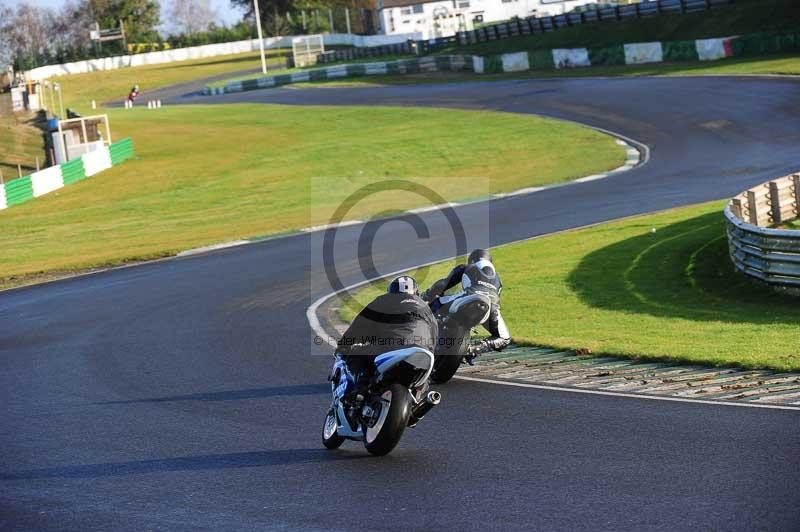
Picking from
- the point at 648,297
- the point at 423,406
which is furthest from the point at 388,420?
the point at 648,297

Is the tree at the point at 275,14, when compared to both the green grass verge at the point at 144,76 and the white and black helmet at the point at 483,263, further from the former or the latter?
the white and black helmet at the point at 483,263

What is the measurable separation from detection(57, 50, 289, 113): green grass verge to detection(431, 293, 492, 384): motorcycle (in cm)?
8083

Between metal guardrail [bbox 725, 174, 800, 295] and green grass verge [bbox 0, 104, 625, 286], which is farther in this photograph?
green grass verge [bbox 0, 104, 625, 286]

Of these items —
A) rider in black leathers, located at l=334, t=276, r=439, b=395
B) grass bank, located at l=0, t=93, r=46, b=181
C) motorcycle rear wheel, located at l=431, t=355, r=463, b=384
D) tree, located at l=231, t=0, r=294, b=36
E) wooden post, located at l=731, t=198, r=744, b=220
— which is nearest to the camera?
rider in black leathers, located at l=334, t=276, r=439, b=395

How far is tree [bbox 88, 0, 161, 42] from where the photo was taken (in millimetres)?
140875

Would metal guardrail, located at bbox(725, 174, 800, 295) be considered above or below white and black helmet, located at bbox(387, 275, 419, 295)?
below

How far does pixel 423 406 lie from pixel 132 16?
5601 inches

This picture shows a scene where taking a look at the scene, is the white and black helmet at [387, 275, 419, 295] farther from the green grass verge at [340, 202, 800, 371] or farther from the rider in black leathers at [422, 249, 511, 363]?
the green grass verge at [340, 202, 800, 371]

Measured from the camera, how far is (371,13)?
128375 mm

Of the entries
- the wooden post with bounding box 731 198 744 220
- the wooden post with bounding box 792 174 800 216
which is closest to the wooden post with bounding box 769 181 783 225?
the wooden post with bounding box 792 174 800 216

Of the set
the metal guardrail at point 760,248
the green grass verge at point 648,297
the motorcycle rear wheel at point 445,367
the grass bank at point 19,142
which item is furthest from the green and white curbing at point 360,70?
the motorcycle rear wheel at point 445,367

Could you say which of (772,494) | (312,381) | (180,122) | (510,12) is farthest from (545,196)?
(510,12)

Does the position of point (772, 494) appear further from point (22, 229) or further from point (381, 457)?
point (22, 229)

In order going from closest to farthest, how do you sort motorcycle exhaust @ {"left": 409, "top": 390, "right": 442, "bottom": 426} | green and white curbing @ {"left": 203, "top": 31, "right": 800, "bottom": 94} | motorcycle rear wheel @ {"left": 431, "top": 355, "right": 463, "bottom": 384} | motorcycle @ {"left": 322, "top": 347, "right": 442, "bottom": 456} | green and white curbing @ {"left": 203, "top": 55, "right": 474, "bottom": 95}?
motorcycle @ {"left": 322, "top": 347, "right": 442, "bottom": 456} → motorcycle exhaust @ {"left": 409, "top": 390, "right": 442, "bottom": 426} → motorcycle rear wheel @ {"left": 431, "top": 355, "right": 463, "bottom": 384} → green and white curbing @ {"left": 203, "top": 31, "right": 800, "bottom": 94} → green and white curbing @ {"left": 203, "top": 55, "right": 474, "bottom": 95}
